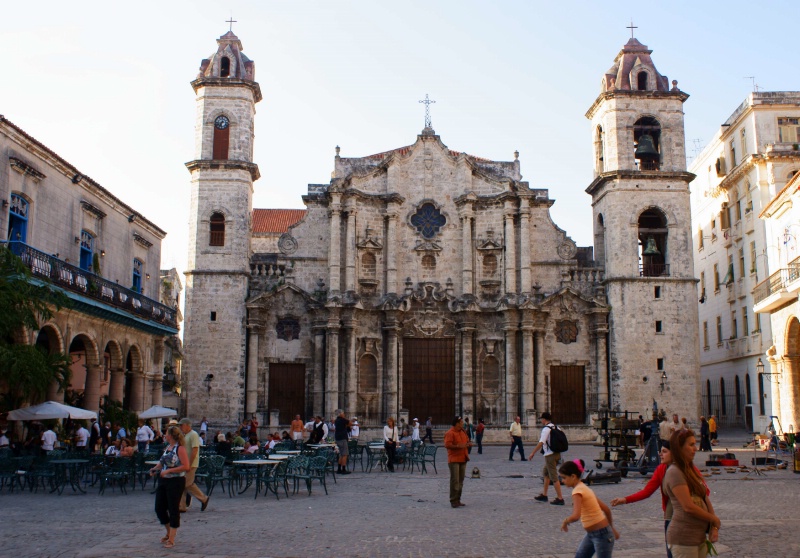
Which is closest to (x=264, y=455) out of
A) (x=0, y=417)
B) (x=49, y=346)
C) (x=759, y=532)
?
(x=0, y=417)

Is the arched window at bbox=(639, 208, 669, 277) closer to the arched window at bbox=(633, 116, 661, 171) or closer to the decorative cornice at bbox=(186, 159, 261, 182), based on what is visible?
the arched window at bbox=(633, 116, 661, 171)

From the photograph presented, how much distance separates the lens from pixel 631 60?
130 ft

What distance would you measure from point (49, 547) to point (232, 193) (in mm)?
27328

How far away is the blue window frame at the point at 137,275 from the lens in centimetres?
3309

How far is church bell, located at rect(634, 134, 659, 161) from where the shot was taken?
124 feet

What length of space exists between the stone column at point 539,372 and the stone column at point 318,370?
9.60 metres

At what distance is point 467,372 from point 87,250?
17157mm

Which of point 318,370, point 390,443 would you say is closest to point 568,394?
point 318,370

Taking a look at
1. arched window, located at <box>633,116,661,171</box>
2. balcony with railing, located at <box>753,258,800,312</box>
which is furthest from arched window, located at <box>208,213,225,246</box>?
balcony with railing, located at <box>753,258,800,312</box>

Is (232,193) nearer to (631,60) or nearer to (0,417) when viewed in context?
(0,417)

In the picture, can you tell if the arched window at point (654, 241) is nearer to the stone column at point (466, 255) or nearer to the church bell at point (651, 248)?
the church bell at point (651, 248)

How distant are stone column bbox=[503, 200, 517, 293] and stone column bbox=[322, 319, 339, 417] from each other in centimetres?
816

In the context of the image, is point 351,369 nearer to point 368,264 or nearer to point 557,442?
point 368,264

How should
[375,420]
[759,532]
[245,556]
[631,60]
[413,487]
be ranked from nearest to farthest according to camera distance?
[245,556] → [759,532] → [413,487] → [375,420] → [631,60]
